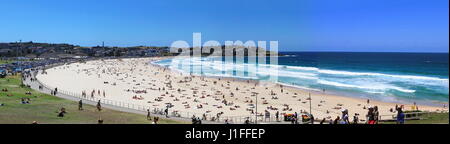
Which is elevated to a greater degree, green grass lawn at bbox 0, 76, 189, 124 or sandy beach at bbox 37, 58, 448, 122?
green grass lawn at bbox 0, 76, 189, 124

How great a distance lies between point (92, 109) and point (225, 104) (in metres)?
11.1

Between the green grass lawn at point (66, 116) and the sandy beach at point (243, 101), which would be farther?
the sandy beach at point (243, 101)

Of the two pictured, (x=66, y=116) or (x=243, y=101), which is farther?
(x=243, y=101)

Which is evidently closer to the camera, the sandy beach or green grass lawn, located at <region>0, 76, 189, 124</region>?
green grass lawn, located at <region>0, 76, 189, 124</region>

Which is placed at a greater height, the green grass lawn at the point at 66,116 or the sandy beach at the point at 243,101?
the green grass lawn at the point at 66,116

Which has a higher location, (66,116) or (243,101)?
(66,116)
